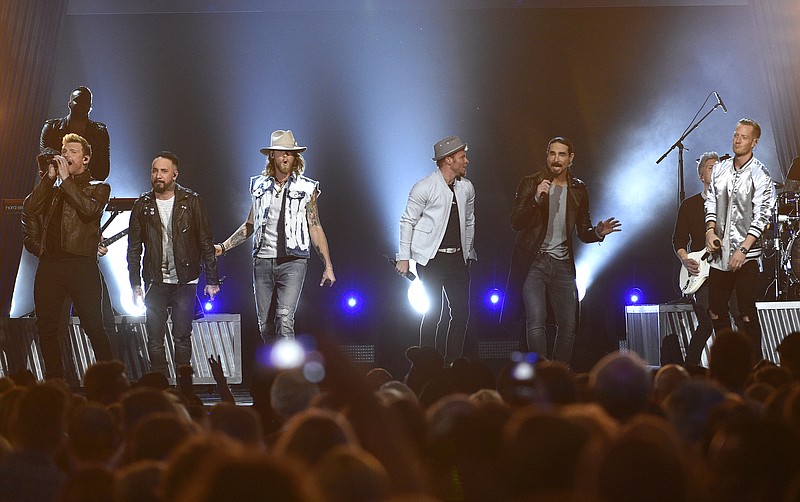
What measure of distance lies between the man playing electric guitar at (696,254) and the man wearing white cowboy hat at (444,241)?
5.85 ft

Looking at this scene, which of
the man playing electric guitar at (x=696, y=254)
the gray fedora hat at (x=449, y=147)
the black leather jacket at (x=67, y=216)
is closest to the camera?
the black leather jacket at (x=67, y=216)

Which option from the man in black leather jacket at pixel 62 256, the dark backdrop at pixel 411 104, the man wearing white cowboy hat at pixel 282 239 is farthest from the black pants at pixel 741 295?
the dark backdrop at pixel 411 104

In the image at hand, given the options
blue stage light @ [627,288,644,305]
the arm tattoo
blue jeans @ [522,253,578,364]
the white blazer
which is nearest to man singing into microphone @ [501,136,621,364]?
blue jeans @ [522,253,578,364]

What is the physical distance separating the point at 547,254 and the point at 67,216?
3064 millimetres

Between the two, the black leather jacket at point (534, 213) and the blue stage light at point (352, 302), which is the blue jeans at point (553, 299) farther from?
the blue stage light at point (352, 302)

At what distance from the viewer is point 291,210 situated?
6566 millimetres

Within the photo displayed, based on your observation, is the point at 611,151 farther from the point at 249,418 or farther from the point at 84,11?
the point at 249,418

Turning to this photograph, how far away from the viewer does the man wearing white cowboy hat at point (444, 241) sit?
6.65 metres

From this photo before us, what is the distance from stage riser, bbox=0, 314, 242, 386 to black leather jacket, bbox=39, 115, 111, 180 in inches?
47.5

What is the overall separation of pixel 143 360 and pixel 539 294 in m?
3.38

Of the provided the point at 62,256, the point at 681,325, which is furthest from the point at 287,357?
the point at 681,325

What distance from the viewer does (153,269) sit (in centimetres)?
620

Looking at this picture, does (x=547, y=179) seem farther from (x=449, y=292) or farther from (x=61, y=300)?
(x=61, y=300)

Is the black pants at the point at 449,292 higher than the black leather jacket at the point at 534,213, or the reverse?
the black leather jacket at the point at 534,213
